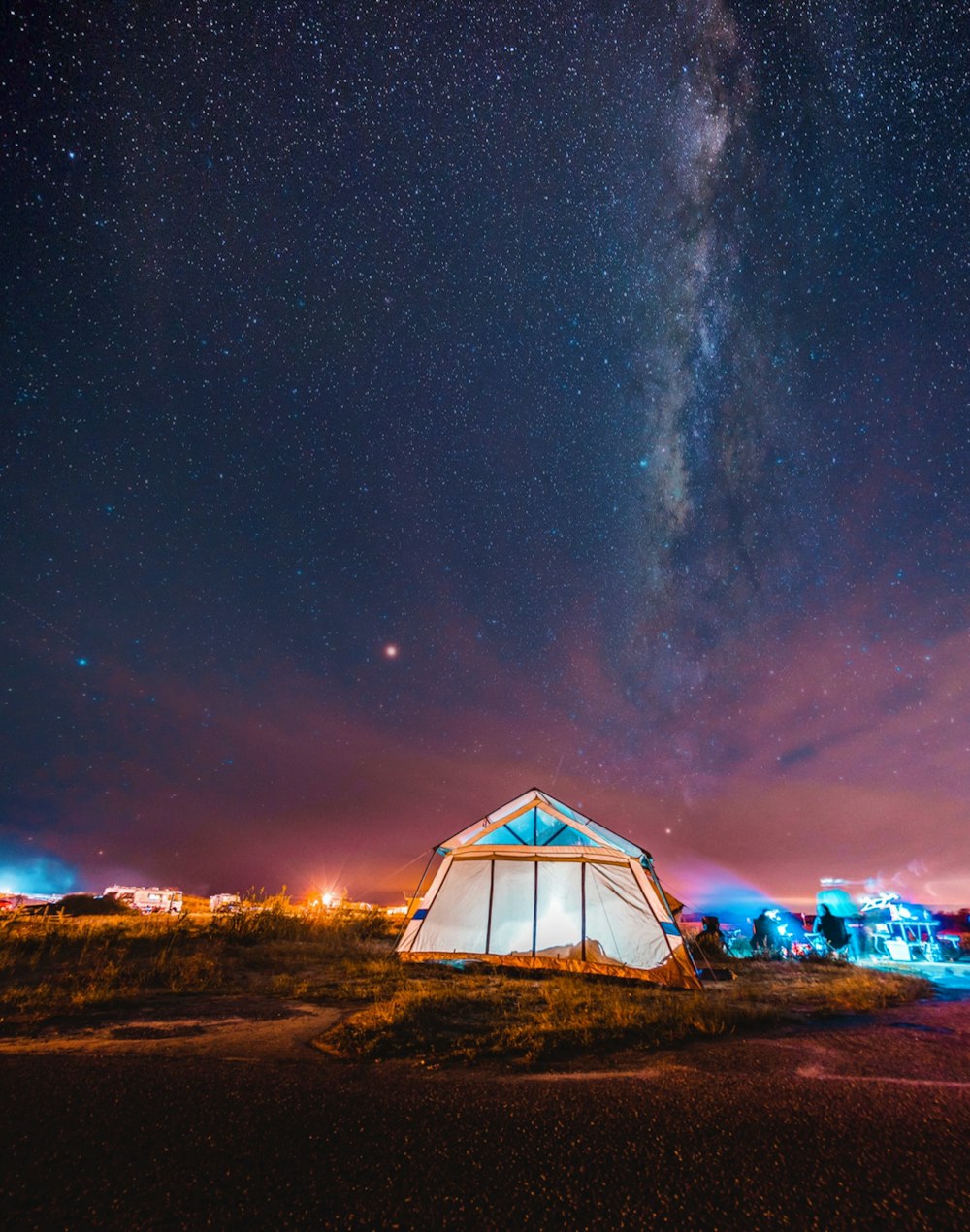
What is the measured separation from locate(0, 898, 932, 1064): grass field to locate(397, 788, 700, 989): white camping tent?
0.59 metres

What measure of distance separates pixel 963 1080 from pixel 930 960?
13.2 meters

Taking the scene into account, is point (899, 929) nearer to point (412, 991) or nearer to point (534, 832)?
point (534, 832)

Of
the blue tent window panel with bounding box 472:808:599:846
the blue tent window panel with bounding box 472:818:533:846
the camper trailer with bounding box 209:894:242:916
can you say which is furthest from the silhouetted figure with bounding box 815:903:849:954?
the camper trailer with bounding box 209:894:242:916

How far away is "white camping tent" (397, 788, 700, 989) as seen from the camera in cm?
927

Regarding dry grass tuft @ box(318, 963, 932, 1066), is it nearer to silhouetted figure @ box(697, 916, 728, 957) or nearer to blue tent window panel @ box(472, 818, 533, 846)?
blue tent window panel @ box(472, 818, 533, 846)

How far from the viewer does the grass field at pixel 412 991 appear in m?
4.60

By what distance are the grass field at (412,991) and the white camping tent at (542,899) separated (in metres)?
0.59

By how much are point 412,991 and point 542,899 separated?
4.22 m

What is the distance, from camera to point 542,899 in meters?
10.1

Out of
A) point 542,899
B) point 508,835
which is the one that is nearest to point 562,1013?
point 542,899

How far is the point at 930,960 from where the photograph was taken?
42.9ft

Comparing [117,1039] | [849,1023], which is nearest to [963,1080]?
[849,1023]

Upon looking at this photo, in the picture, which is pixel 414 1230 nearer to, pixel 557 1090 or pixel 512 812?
pixel 557 1090

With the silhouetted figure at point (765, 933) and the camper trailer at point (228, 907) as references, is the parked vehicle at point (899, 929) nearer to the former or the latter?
the silhouetted figure at point (765, 933)
